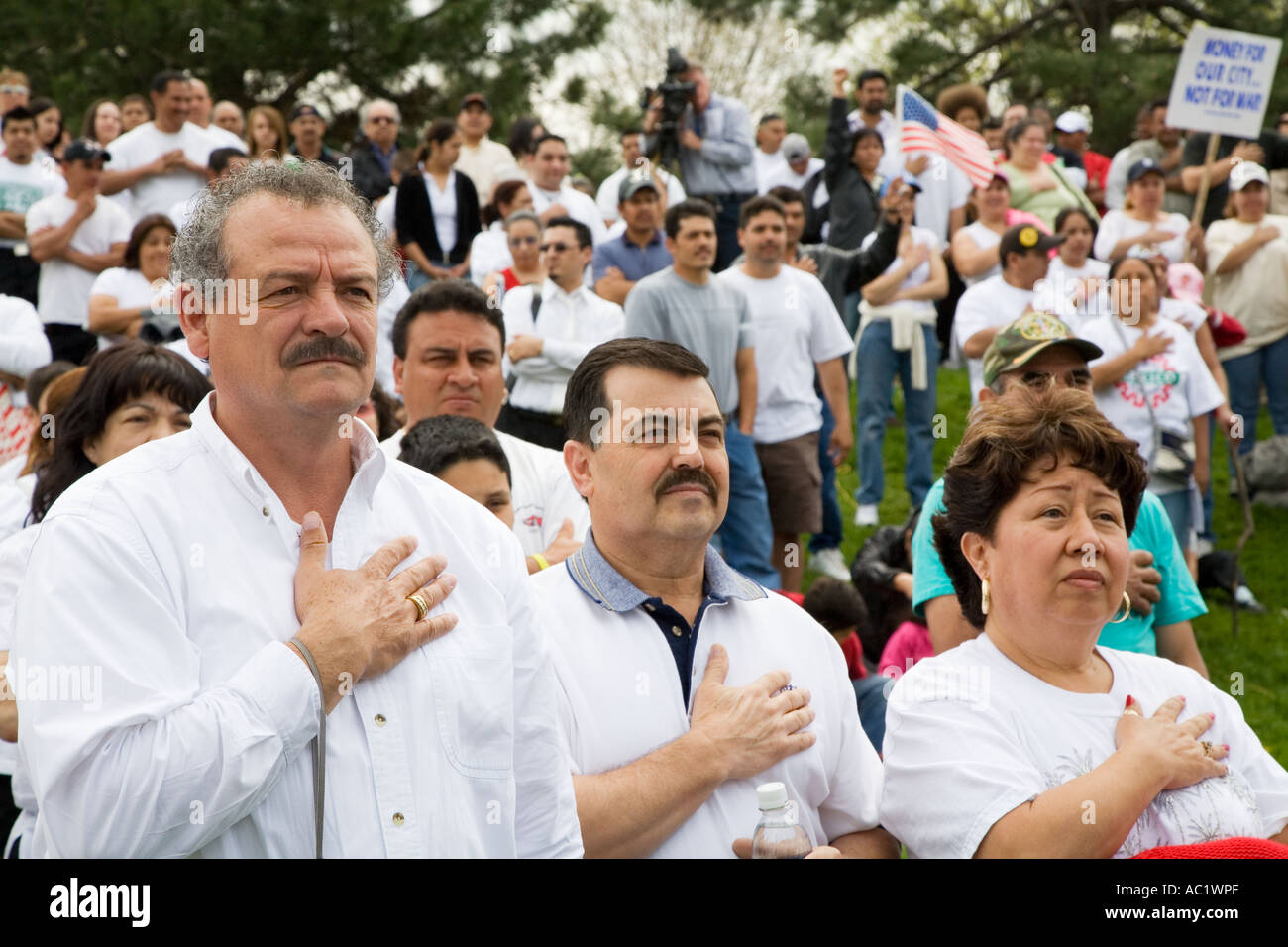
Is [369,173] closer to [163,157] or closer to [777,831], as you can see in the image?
[163,157]

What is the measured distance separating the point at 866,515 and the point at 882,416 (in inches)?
25.8

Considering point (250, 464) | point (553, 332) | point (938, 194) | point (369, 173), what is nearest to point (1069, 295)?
point (553, 332)

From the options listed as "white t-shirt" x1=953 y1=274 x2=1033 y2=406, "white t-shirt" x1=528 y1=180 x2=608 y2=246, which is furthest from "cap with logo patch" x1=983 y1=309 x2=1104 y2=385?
"white t-shirt" x1=528 y1=180 x2=608 y2=246

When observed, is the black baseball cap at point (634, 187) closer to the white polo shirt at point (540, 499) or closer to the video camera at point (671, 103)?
the video camera at point (671, 103)

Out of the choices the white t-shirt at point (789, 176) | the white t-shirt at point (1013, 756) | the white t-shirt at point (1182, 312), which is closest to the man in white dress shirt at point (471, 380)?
the white t-shirt at point (1013, 756)

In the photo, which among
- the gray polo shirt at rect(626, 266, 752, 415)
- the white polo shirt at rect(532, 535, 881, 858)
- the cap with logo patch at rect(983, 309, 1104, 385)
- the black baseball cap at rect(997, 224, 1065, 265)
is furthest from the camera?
the black baseball cap at rect(997, 224, 1065, 265)

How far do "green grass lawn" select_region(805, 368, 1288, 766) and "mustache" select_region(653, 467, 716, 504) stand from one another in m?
2.38

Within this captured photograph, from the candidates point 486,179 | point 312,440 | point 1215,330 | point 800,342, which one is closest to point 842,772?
point 312,440

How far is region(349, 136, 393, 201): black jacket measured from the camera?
1144 cm

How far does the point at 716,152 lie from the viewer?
10984 mm

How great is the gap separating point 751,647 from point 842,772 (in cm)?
32

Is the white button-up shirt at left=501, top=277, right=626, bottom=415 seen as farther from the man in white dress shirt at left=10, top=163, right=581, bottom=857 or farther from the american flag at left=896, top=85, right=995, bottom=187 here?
the man in white dress shirt at left=10, top=163, right=581, bottom=857

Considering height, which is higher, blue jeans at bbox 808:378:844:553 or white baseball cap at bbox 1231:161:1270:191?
white baseball cap at bbox 1231:161:1270:191

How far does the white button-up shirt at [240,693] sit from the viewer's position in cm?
200
